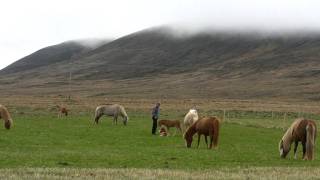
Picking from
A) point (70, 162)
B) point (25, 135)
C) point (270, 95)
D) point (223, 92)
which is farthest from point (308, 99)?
point (70, 162)

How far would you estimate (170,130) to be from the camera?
136ft

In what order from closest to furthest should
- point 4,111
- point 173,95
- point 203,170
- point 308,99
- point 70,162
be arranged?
point 203,170 < point 70,162 < point 4,111 < point 308,99 < point 173,95

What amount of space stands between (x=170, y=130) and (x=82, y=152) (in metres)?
17.2

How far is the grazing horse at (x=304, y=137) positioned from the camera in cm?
2427

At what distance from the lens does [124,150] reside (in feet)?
87.6

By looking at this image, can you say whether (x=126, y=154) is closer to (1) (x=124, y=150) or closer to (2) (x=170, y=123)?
(1) (x=124, y=150)

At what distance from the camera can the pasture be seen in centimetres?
1836

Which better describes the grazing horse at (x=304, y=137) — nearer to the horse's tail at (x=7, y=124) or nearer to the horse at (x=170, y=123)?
the horse at (x=170, y=123)

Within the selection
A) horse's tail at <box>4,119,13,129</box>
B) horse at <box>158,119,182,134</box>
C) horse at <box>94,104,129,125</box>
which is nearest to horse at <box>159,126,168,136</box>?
horse at <box>158,119,182,134</box>

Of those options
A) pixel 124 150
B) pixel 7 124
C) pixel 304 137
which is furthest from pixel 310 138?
pixel 7 124

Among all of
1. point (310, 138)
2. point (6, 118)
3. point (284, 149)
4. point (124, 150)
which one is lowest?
point (124, 150)

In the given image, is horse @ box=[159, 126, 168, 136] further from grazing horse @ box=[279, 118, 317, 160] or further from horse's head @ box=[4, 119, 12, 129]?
grazing horse @ box=[279, 118, 317, 160]

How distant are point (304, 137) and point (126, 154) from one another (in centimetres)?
742

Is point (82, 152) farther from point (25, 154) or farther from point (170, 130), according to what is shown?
point (170, 130)
